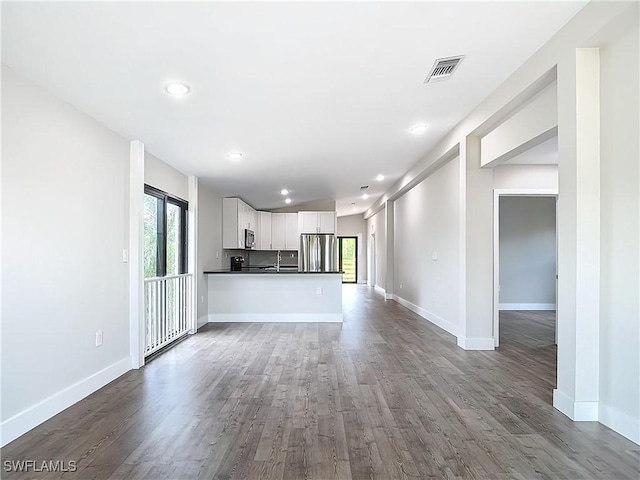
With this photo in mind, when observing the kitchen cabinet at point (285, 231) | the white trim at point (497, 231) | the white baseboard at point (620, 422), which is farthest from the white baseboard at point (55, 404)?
the kitchen cabinet at point (285, 231)

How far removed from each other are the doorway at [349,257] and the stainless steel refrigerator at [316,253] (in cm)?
567

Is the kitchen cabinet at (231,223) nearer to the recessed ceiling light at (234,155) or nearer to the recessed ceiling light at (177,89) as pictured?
the recessed ceiling light at (234,155)

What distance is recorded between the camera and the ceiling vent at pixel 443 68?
2746 mm

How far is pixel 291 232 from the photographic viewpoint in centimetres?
953

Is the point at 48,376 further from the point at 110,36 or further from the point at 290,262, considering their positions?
the point at 290,262

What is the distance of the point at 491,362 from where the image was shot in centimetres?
407

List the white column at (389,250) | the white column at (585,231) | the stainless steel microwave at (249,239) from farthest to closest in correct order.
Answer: the white column at (389,250)
the stainless steel microwave at (249,239)
the white column at (585,231)

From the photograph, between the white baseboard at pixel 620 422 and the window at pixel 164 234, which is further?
the window at pixel 164 234

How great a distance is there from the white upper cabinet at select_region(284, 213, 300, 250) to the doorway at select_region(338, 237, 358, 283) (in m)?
5.38

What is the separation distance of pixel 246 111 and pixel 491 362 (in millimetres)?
3478

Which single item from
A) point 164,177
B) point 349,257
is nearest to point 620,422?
point 164,177

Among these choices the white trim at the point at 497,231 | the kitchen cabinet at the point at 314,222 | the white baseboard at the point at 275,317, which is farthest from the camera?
the kitchen cabinet at the point at 314,222

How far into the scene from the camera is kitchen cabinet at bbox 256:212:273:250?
369 inches

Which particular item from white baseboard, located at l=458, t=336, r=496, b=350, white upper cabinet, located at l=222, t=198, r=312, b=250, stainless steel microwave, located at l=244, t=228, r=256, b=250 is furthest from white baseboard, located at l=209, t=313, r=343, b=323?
white baseboard, located at l=458, t=336, r=496, b=350
